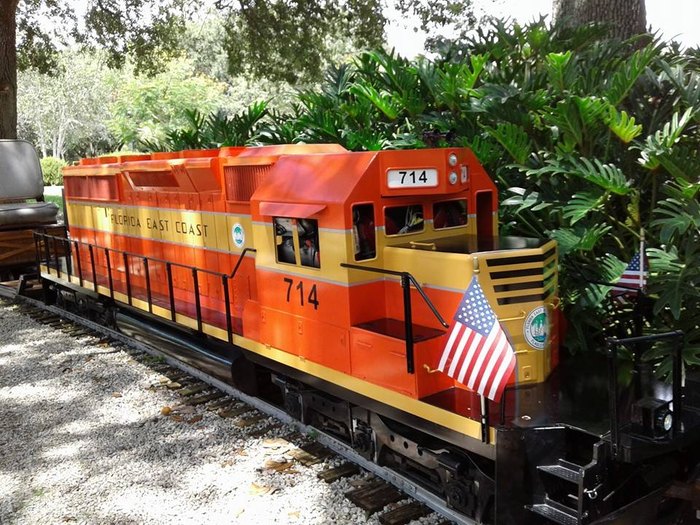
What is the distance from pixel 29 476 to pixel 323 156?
3562 mm

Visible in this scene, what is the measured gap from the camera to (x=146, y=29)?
19453mm

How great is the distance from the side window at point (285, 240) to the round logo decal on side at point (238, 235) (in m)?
1.17

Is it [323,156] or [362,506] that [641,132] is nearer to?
[323,156]

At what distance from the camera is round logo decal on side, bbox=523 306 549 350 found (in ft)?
14.9

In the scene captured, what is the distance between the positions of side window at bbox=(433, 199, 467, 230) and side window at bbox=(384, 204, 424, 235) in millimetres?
172

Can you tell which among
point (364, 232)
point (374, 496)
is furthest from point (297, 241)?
point (374, 496)

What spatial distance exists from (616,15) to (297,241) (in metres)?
6.24

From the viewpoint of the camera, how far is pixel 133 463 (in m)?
5.39

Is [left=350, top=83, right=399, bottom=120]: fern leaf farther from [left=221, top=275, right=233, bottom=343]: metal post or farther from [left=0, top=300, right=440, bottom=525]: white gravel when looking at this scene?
[left=0, top=300, right=440, bottom=525]: white gravel

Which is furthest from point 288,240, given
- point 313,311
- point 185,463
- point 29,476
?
point 29,476

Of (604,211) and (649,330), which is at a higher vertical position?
(604,211)

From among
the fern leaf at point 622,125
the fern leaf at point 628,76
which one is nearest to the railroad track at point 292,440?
the fern leaf at point 622,125

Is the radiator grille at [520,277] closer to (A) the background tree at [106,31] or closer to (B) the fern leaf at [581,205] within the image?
(B) the fern leaf at [581,205]

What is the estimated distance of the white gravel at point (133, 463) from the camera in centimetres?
462
